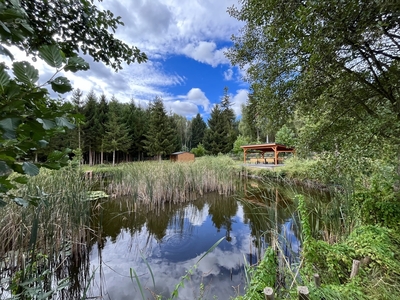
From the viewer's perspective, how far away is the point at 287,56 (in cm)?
287

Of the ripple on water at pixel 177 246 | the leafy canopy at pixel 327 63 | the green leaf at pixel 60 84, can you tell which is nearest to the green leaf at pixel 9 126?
the green leaf at pixel 60 84

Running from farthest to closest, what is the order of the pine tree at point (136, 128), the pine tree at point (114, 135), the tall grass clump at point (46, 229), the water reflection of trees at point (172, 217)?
the pine tree at point (136, 128)
the pine tree at point (114, 135)
the water reflection of trees at point (172, 217)
the tall grass clump at point (46, 229)

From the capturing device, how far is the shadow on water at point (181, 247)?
2420mm

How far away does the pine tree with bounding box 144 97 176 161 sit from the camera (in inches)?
875

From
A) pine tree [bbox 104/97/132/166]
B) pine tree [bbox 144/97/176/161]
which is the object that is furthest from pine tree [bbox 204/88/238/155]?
pine tree [bbox 104/97/132/166]

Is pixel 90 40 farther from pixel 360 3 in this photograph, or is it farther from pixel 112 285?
pixel 112 285

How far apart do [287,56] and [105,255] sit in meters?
4.05

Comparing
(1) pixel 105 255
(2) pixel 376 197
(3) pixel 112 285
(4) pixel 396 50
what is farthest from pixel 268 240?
(4) pixel 396 50

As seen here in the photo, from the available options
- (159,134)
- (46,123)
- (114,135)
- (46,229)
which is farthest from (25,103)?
(159,134)

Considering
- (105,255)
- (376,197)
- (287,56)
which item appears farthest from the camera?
(105,255)

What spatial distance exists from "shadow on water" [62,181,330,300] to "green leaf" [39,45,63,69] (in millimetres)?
1595

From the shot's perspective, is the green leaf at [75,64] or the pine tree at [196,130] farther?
the pine tree at [196,130]

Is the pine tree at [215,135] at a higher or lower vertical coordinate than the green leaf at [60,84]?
higher

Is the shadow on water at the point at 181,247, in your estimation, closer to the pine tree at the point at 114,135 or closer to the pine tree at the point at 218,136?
the pine tree at the point at 114,135
